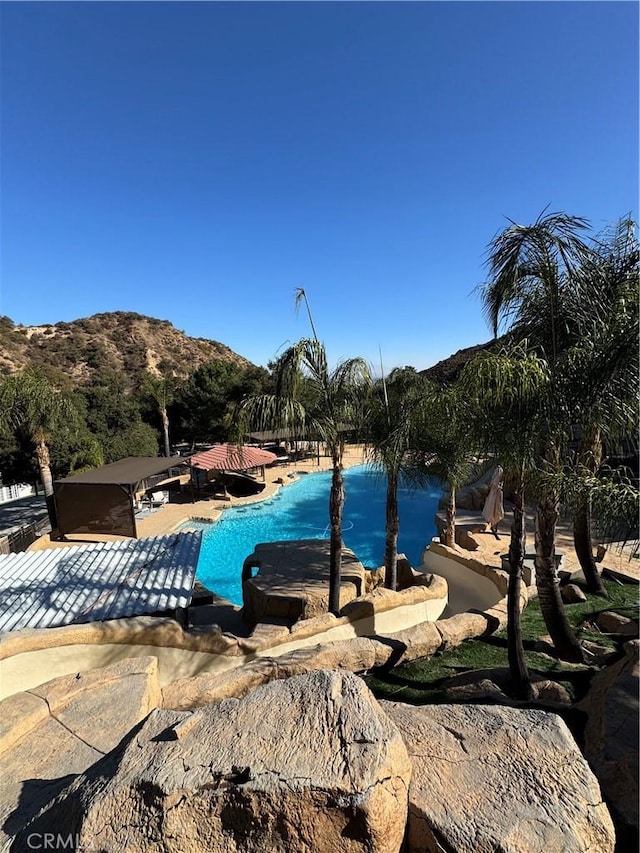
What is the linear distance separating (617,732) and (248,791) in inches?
140

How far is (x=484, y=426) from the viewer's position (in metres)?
5.29

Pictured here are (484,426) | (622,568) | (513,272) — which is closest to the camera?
(484,426)

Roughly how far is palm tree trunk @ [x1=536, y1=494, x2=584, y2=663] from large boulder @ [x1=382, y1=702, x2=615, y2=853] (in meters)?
3.78

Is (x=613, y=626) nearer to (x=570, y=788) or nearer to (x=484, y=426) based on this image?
(x=484, y=426)

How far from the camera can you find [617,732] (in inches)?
145

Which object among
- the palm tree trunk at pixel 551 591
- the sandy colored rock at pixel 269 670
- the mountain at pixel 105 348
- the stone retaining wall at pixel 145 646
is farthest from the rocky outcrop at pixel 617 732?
the mountain at pixel 105 348

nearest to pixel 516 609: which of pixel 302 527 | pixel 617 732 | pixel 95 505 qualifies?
pixel 617 732

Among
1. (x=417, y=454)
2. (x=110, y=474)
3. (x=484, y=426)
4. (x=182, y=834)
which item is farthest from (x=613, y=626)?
(x=110, y=474)

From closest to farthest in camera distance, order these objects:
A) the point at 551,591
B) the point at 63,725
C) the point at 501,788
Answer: the point at 501,788 < the point at 63,725 < the point at 551,591

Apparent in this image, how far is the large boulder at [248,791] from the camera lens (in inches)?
82.7

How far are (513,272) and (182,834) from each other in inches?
260

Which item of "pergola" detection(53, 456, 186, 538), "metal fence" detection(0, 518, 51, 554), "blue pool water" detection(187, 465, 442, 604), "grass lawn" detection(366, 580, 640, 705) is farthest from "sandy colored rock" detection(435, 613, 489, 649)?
"metal fence" detection(0, 518, 51, 554)

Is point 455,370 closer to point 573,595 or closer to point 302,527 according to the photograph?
point 573,595

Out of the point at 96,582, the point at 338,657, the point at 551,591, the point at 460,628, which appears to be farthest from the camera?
the point at 96,582
